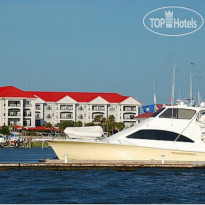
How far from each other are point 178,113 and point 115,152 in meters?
4.56

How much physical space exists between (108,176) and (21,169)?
5220 mm

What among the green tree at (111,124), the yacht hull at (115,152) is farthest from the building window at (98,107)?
the yacht hull at (115,152)

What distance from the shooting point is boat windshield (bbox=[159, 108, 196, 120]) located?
41.8 meters

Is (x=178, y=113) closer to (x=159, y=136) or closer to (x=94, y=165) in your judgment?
(x=159, y=136)

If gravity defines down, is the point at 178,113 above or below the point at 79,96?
below

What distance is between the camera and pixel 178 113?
1651 inches

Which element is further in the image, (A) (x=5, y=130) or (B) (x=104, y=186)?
(A) (x=5, y=130)

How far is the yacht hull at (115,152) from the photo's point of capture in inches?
1612

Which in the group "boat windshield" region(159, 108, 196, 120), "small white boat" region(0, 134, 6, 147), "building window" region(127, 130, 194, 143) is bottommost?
"small white boat" region(0, 134, 6, 147)

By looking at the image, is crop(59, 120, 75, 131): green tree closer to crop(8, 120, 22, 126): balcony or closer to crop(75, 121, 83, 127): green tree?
crop(75, 121, 83, 127): green tree

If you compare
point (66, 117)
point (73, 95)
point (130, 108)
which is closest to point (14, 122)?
point (66, 117)

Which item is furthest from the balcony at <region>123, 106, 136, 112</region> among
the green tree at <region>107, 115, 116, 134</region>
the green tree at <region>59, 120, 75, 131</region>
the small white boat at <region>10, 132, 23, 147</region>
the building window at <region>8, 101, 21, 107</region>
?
the small white boat at <region>10, 132, 23, 147</region>

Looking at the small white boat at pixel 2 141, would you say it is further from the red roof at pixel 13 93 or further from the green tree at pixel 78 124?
the red roof at pixel 13 93

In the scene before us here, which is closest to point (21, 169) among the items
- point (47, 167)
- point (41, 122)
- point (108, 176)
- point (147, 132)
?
point (47, 167)
